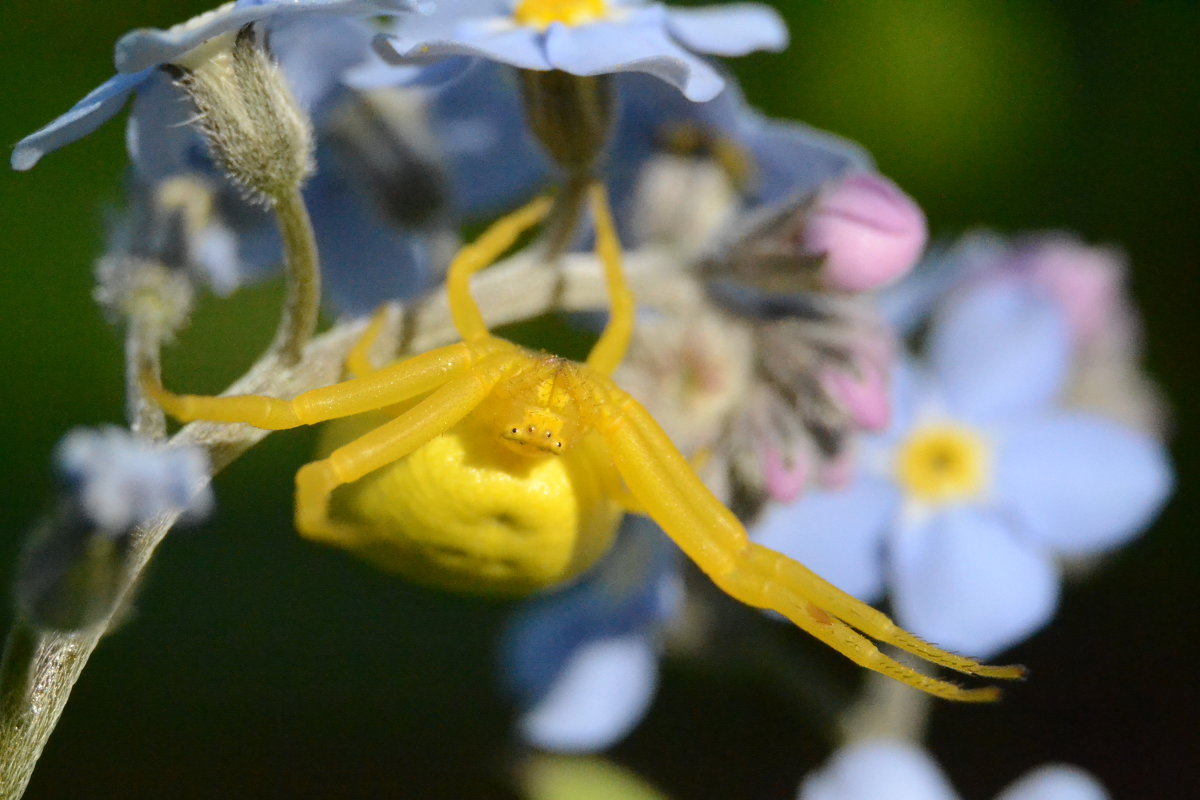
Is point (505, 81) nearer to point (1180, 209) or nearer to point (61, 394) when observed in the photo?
point (61, 394)

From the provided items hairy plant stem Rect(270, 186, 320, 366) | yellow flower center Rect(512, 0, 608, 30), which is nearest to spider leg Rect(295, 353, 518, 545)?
hairy plant stem Rect(270, 186, 320, 366)

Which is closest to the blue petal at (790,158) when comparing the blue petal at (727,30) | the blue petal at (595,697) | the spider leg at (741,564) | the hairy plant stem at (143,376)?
the blue petal at (727,30)

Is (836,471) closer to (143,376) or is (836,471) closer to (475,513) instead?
(475,513)

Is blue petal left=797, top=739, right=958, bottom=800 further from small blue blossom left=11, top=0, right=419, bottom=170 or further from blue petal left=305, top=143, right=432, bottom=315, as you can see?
small blue blossom left=11, top=0, right=419, bottom=170

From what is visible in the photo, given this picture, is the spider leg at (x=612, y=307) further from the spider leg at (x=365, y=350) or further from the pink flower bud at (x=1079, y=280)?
Answer: the pink flower bud at (x=1079, y=280)

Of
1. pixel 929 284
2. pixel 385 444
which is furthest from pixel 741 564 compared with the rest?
pixel 929 284
